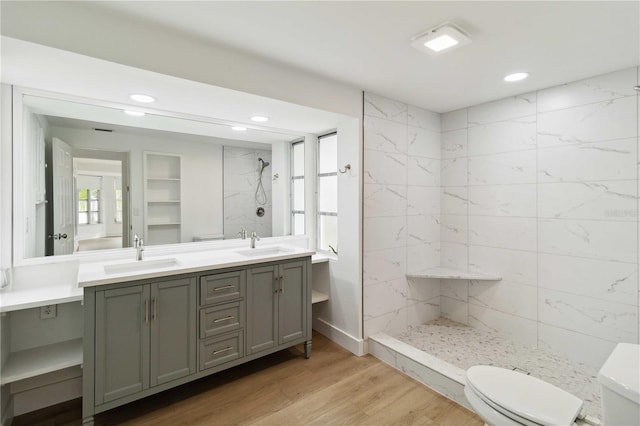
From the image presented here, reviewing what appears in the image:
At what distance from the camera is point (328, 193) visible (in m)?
3.30

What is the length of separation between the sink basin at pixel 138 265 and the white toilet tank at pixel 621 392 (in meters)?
2.53

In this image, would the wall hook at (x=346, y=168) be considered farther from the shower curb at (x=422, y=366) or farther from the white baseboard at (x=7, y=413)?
the white baseboard at (x=7, y=413)

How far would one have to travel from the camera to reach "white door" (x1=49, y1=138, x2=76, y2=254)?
7.22ft

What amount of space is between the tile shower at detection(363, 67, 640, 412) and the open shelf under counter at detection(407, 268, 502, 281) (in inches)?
2.7

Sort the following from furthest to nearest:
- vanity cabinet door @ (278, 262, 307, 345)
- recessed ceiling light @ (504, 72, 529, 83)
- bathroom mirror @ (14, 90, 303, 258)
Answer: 1. vanity cabinet door @ (278, 262, 307, 345)
2. recessed ceiling light @ (504, 72, 529, 83)
3. bathroom mirror @ (14, 90, 303, 258)

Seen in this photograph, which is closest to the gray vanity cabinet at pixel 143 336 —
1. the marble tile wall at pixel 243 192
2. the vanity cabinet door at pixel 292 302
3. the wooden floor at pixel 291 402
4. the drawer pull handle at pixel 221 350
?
the drawer pull handle at pixel 221 350

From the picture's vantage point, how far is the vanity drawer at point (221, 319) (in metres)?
2.17

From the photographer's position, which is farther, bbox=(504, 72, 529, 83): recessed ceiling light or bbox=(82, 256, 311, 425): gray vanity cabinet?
bbox=(504, 72, 529, 83): recessed ceiling light

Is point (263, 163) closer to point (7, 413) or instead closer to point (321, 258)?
point (321, 258)

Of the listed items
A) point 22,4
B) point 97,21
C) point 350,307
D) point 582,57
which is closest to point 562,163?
point 582,57

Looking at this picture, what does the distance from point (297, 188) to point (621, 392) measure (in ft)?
9.36

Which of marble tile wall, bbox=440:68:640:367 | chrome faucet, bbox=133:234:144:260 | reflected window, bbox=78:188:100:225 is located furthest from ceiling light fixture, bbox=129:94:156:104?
marble tile wall, bbox=440:68:640:367

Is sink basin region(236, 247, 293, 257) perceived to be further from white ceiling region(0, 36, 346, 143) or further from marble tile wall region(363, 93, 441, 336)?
white ceiling region(0, 36, 346, 143)

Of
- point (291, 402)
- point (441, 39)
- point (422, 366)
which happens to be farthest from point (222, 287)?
point (441, 39)
